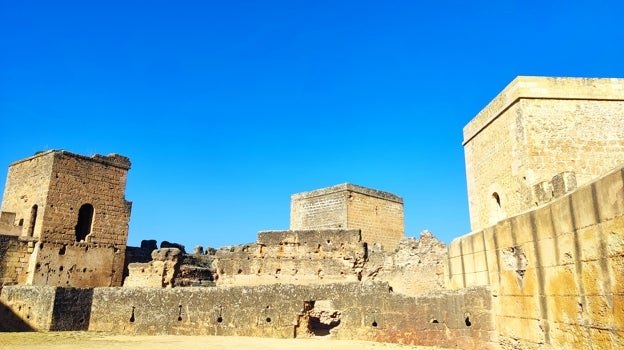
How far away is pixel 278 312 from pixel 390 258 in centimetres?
458

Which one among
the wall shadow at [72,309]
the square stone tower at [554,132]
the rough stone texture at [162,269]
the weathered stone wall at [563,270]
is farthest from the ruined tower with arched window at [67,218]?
the weathered stone wall at [563,270]

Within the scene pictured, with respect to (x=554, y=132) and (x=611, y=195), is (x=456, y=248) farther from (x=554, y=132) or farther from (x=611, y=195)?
(x=611, y=195)

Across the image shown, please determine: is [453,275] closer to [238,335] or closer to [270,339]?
[270,339]

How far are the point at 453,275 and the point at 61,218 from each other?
1542 cm

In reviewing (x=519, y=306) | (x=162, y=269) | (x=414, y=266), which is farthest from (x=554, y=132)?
(x=162, y=269)

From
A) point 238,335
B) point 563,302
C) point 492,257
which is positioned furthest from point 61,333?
point 563,302

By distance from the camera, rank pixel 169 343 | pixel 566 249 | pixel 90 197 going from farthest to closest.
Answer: pixel 90 197 → pixel 169 343 → pixel 566 249

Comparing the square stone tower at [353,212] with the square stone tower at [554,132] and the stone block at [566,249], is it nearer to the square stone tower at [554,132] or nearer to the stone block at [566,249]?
the square stone tower at [554,132]

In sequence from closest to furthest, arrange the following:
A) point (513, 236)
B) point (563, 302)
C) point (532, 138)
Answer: point (563, 302)
point (513, 236)
point (532, 138)

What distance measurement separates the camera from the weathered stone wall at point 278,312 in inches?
347

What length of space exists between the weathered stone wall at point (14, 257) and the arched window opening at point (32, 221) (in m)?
0.63

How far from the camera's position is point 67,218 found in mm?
18094

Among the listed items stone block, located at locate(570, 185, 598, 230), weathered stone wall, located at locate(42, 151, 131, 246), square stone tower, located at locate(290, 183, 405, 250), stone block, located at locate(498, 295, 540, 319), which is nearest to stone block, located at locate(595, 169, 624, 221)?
stone block, located at locate(570, 185, 598, 230)

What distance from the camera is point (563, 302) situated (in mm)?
5680
